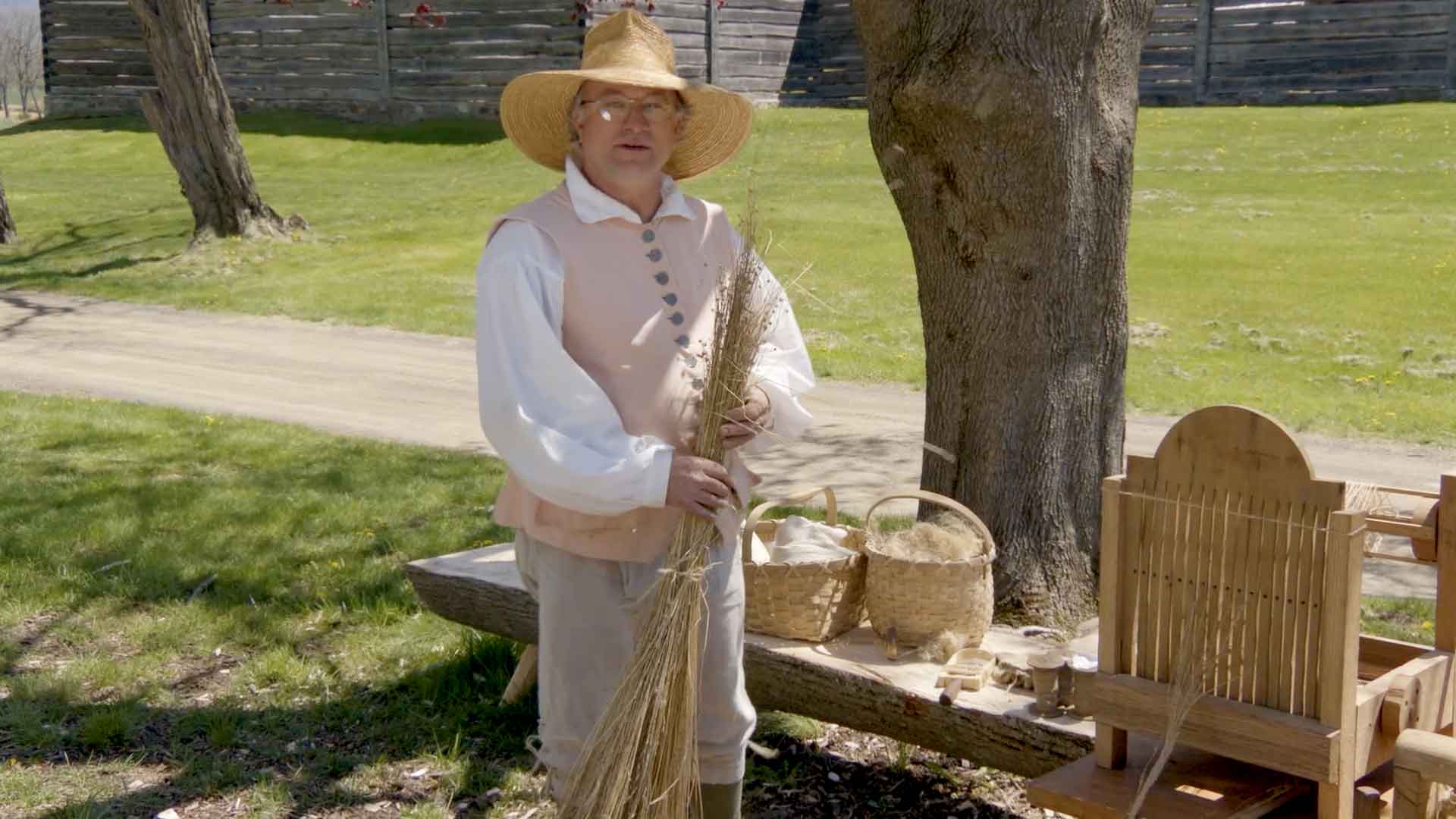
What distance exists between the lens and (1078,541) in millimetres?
4184

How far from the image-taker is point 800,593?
144 inches

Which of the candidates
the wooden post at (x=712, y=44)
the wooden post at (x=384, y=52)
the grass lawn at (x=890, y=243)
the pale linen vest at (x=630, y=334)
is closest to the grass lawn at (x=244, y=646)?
the pale linen vest at (x=630, y=334)

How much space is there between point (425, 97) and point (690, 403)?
20.0m

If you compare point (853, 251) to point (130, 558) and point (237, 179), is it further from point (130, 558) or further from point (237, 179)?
point (130, 558)

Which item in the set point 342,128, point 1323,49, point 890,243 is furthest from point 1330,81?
point 342,128

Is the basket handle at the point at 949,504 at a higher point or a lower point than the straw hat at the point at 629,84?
lower

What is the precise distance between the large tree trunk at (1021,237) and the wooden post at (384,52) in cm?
1885

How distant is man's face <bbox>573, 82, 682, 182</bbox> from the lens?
2.79 metres

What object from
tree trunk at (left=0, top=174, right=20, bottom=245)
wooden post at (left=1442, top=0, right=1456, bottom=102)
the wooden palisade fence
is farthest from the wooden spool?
wooden post at (left=1442, top=0, right=1456, bottom=102)

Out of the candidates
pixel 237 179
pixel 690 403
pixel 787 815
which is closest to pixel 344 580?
pixel 787 815

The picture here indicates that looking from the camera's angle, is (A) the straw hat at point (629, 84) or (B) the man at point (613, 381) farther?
(A) the straw hat at point (629, 84)

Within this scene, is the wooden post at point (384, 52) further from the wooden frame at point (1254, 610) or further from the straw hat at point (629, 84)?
the wooden frame at point (1254, 610)

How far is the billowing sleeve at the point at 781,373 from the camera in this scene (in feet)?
9.46

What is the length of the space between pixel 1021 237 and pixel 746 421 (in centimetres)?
149
